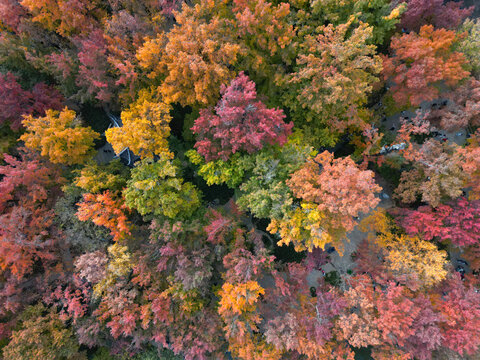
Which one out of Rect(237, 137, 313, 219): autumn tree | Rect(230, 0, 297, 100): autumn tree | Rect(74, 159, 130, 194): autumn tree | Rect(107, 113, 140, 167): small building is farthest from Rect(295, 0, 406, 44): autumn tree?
Rect(74, 159, 130, 194): autumn tree

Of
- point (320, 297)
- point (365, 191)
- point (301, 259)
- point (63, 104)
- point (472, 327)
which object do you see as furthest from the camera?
point (301, 259)

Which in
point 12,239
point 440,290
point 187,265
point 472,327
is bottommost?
point 440,290

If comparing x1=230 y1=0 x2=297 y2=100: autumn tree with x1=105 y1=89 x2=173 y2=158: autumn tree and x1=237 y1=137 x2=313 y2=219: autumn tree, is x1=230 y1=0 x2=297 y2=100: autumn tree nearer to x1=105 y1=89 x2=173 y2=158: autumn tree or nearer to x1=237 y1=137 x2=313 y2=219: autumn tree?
x1=237 y1=137 x2=313 y2=219: autumn tree

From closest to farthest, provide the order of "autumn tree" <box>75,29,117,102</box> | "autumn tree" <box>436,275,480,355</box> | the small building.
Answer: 1. "autumn tree" <box>436,275,480,355</box>
2. "autumn tree" <box>75,29,117,102</box>
3. the small building

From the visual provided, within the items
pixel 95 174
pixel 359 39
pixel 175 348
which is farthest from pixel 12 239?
pixel 359 39

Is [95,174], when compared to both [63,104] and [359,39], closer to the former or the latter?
[63,104]
